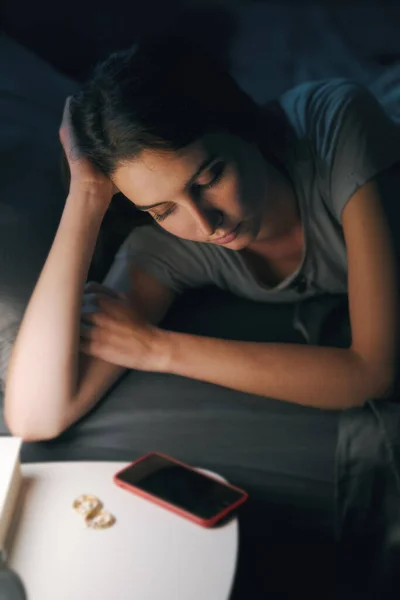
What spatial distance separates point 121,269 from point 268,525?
0.35m

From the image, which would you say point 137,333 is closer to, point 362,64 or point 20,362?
point 20,362

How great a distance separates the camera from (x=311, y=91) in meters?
0.70

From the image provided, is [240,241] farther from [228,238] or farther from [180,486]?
[180,486]

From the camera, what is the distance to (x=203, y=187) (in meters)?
0.58

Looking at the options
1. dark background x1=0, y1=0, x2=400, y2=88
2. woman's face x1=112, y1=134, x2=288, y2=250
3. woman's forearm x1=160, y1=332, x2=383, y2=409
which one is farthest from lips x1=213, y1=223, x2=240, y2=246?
dark background x1=0, y1=0, x2=400, y2=88

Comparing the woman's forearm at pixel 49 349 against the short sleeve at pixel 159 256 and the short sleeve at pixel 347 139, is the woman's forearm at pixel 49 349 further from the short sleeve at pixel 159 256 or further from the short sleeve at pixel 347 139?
the short sleeve at pixel 347 139

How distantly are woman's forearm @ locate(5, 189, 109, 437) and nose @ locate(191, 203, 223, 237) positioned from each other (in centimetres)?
12

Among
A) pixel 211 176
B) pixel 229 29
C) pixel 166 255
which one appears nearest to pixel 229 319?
pixel 166 255

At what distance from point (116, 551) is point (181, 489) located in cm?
7

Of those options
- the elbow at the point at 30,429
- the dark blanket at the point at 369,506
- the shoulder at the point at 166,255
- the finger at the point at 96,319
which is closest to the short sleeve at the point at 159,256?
the shoulder at the point at 166,255

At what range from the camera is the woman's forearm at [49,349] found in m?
0.59

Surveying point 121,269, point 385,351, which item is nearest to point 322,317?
point 385,351

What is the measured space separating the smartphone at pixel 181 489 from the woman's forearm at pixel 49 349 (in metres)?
0.13

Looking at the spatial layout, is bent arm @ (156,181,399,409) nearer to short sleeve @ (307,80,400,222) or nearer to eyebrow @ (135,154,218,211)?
short sleeve @ (307,80,400,222)
